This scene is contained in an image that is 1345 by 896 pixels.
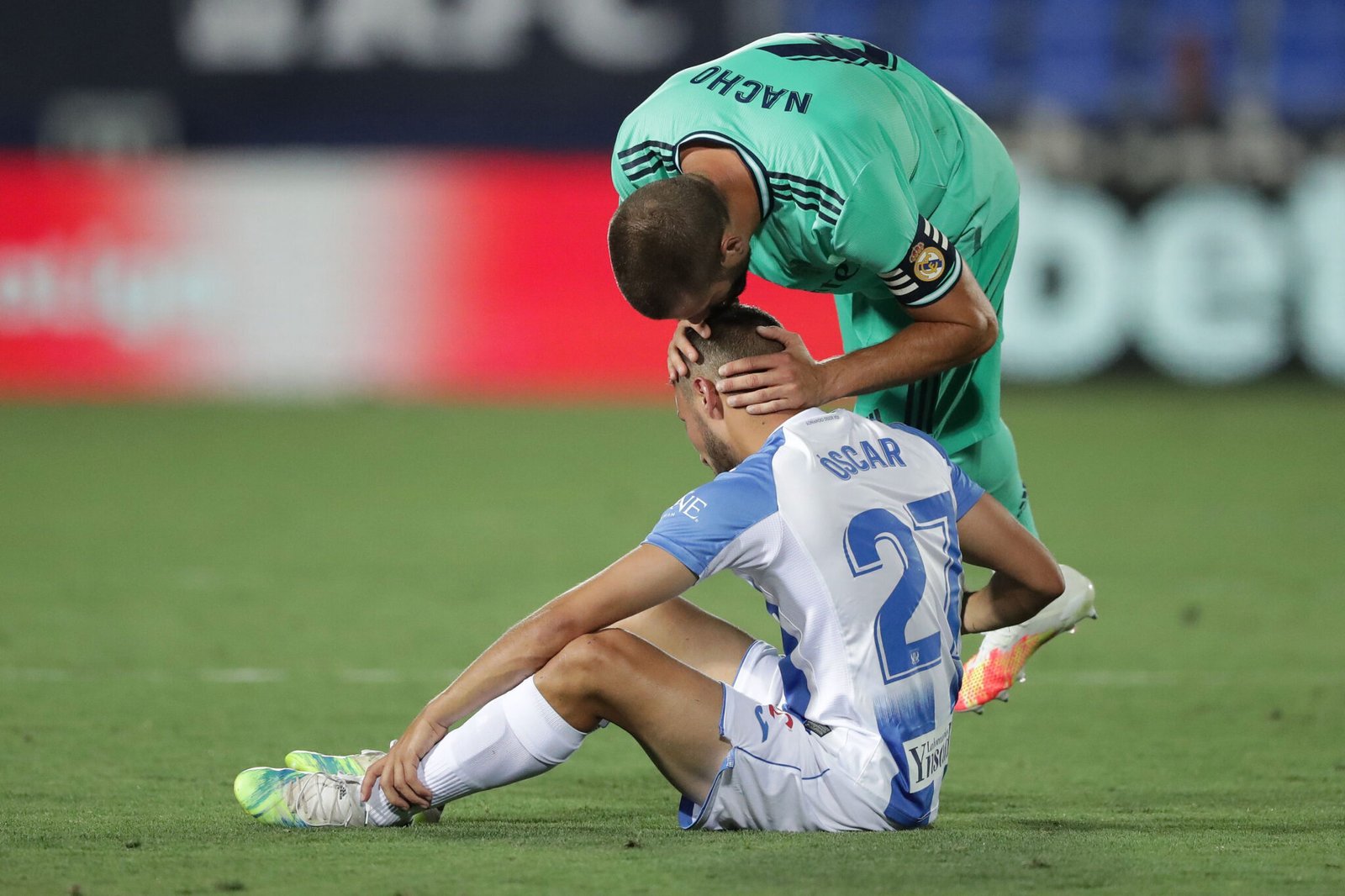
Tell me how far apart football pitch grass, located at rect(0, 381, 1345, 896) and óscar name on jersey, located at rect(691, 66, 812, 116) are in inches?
59.7

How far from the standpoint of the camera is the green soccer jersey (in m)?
3.75

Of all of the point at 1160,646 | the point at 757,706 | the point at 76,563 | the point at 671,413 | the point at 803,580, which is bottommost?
the point at 671,413

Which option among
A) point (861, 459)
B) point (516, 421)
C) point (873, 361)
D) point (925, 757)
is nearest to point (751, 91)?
point (873, 361)

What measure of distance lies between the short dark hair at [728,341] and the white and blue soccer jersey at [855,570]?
16cm

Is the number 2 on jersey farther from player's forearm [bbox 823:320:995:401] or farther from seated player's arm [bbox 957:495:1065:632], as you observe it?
player's forearm [bbox 823:320:995:401]

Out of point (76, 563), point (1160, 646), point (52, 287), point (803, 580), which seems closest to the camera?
point (803, 580)

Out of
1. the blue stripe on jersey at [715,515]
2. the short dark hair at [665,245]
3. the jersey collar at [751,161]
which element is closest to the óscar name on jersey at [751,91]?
the jersey collar at [751,161]

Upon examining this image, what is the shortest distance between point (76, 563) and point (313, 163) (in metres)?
7.03

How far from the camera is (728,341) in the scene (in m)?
3.57

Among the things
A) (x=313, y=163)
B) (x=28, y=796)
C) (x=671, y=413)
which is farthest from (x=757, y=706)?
(x=313, y=163)

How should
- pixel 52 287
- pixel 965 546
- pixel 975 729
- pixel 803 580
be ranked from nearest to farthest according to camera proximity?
pixel 803 580 → pixel 965 546 → pixel 975 729 → pixel 52 287

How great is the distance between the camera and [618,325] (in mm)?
14180

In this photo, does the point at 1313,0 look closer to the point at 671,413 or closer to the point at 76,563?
the point at 671,413

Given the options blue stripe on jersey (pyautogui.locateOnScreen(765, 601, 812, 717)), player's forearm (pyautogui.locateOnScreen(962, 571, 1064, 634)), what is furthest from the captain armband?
blue stripe on jersey (pyautogui.locateOnScreen(765, 601, 812, 717))
